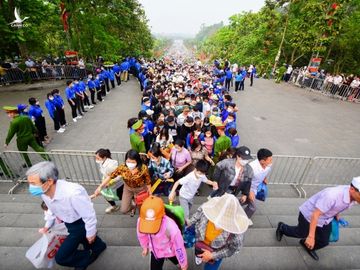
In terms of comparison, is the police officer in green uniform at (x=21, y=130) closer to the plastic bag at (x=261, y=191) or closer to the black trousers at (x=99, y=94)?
the plastic bag at (x=261, y=191)

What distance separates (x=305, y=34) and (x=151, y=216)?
2229cm

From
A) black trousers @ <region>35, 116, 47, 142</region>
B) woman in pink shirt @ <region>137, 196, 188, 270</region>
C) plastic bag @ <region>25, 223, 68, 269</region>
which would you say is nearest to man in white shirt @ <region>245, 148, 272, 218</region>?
woman in pink shirt @ <region>137, 196, 188, 270</region>

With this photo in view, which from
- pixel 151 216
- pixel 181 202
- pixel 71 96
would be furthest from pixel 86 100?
pixel 151 216

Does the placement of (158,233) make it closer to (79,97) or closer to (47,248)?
(47,248)

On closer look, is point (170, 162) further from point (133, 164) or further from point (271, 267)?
point (271, 267)

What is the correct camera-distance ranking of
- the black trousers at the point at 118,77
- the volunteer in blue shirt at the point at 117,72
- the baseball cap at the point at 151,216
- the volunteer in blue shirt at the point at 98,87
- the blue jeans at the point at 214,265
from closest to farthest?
the baseball cap at the point at 151,216 → the blue jeans at the point at 214,265 → the volunteer in blue shirt at the point at 98,87 → the volunteer in blue shirt at the point at 117,72 → the black trousers at the point at 118,77

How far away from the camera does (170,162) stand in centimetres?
473

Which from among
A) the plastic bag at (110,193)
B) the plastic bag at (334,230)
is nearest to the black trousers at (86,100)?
the plastic bag at (110,193)

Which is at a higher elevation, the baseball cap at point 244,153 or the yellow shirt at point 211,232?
the baseball cap at point 244,153

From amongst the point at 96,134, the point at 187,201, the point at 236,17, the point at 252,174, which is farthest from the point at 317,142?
the point at 236,17

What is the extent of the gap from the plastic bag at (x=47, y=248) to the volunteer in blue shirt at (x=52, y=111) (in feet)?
21.4

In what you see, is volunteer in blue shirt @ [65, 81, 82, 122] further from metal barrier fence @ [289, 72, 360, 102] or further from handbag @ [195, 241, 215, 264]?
metal barrier fence @ [289, 72, 360, 102]

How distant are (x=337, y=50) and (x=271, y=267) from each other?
28.7m

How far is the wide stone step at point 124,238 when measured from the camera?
3.66 metres
